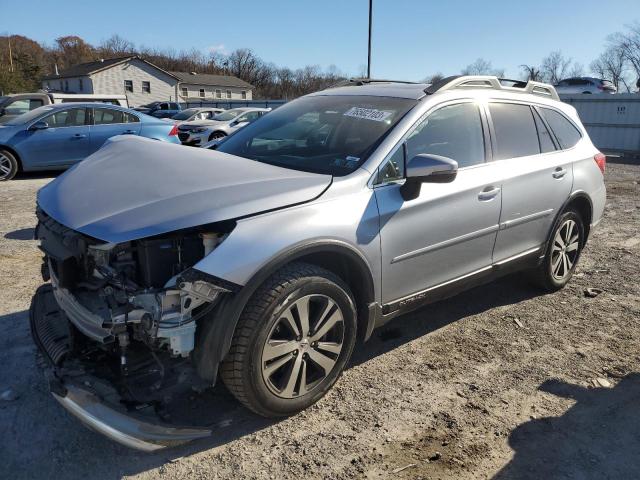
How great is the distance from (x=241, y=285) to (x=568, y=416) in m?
2.07

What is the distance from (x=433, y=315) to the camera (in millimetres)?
4441

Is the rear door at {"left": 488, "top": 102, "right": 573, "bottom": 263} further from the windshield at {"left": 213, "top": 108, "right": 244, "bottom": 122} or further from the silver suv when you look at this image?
the windshield at {"left": 213, "top": 108, "right": 244, "bottom": 122}

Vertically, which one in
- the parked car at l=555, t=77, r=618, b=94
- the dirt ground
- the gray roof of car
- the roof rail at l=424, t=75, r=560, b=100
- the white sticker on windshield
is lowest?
the dirt ground

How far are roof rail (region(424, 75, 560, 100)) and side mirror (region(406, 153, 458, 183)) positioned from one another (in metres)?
0.78

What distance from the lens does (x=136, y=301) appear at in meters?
2.47

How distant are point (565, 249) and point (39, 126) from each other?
966cm

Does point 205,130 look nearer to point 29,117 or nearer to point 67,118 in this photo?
point 67,118

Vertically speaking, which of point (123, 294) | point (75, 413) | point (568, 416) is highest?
point (123, 294)

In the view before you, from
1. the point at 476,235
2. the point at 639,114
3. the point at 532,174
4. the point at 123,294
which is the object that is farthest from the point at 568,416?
the point at 639,114

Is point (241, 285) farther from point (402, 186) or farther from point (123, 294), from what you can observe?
point (402, 186)

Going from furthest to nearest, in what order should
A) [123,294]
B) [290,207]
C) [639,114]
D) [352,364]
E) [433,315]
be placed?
[639,114]
[433,315]
[352,364]
[290,207]
[123,294]

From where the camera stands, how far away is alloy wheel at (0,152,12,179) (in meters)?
10.1

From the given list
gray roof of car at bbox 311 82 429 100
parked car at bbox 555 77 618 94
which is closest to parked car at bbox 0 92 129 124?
gray roof of car at bbox 311 82 429 100

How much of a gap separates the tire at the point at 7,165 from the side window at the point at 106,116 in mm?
1683
